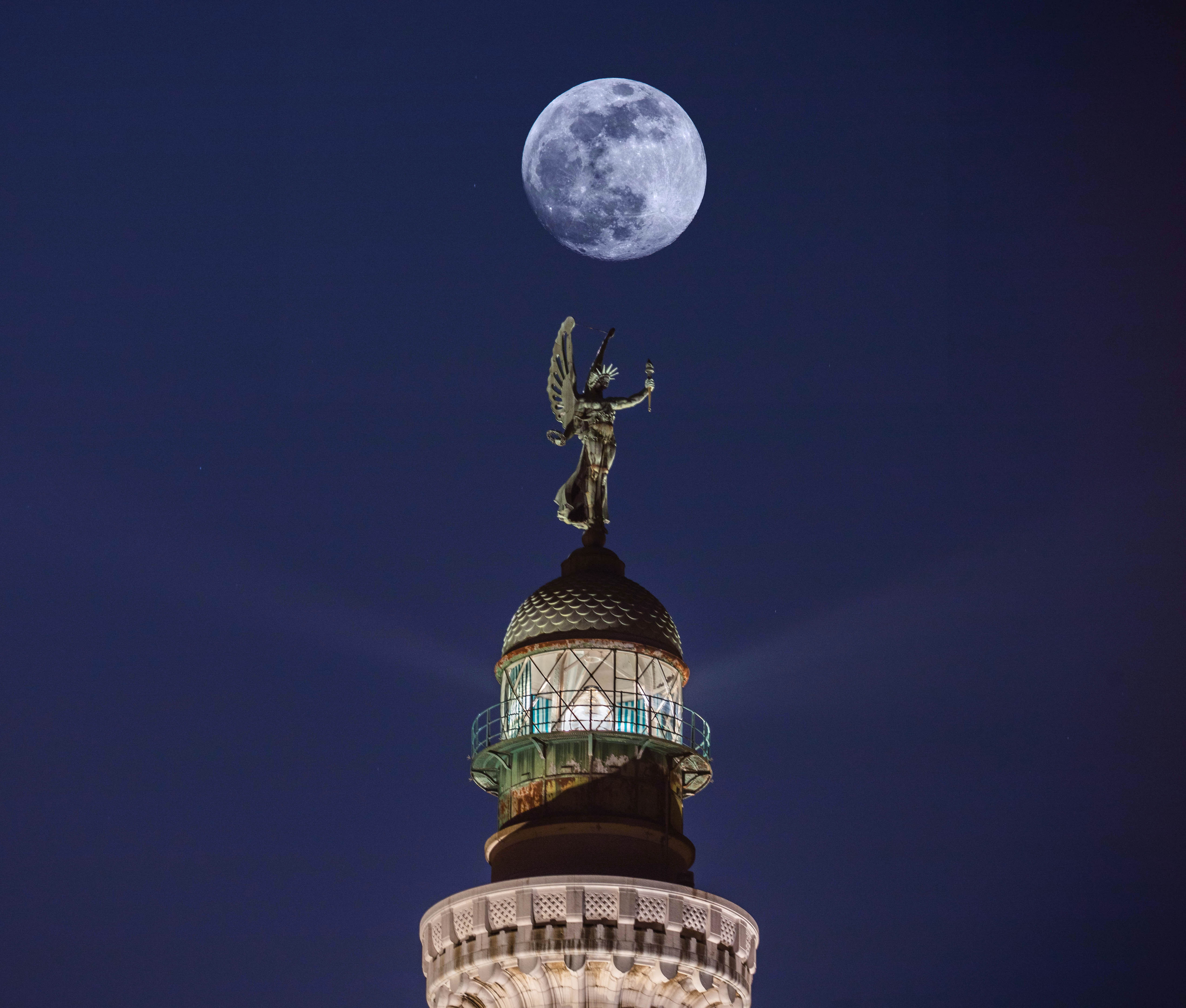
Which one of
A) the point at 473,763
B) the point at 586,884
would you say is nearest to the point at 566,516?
the point at 473,763

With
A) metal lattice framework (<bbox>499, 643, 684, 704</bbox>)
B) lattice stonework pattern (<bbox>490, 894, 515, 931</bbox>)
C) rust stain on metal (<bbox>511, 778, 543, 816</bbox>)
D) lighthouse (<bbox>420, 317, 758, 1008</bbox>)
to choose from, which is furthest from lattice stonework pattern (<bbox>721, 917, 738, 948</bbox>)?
metal lattice framework (<bbox>499, 643, 684, 704</bbox>)

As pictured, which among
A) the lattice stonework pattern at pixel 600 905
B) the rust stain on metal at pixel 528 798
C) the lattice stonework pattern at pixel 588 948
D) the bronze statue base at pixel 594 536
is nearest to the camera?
the lattice stonework pattern at pixel 588 948

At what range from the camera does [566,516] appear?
67.1 metres

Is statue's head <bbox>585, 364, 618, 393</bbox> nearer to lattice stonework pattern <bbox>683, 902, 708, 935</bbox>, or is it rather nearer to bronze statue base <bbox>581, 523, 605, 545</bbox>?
bronze statue base <bbox>581, 523, 605, 545</bbox>

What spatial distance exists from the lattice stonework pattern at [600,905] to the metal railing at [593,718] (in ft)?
16.3

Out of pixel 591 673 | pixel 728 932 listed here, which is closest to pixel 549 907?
pixel 728 932

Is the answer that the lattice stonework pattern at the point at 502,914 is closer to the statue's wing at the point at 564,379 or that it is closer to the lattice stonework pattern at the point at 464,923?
the lattice stonework pattern at the point at 464,923

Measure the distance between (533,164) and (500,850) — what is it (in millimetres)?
22265

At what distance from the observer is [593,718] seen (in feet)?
203

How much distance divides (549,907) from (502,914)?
1.17 metres

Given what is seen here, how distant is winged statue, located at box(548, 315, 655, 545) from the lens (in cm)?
6706

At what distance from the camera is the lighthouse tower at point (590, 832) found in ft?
189

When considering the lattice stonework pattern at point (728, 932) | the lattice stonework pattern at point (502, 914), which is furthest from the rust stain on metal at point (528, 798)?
the lattice stonework pattern at point (728, 932)

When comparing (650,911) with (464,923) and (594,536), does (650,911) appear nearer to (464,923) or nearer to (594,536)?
(464,923)
